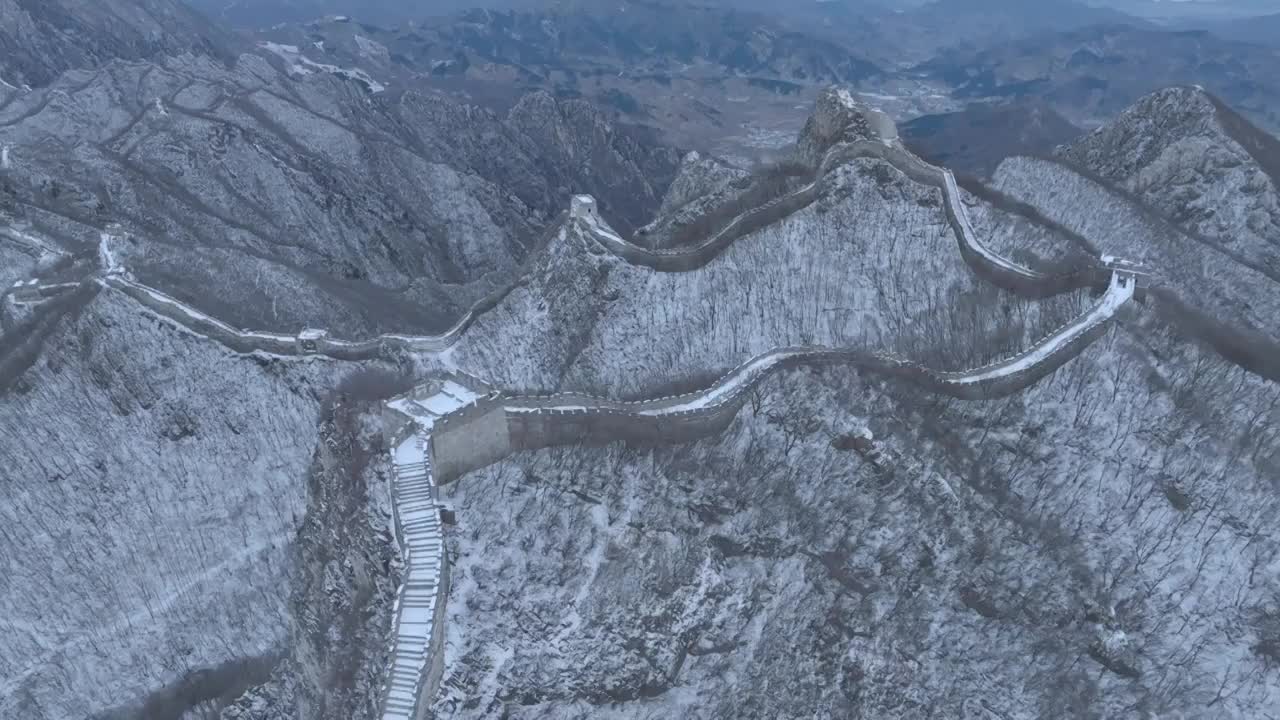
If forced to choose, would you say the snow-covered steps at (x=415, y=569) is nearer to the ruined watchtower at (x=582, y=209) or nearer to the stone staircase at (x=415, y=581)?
the stone staircase at (x=415, y=581)

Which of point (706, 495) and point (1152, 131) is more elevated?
point (1152, 131)

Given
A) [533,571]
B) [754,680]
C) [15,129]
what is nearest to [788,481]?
[754,680]

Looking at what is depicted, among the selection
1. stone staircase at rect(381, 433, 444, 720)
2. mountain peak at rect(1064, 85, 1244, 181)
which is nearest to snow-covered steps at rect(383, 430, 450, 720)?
stone staircase at rect(381, 433, 444, 720)

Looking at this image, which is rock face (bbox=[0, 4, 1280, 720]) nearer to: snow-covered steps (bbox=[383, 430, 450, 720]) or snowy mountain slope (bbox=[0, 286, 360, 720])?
snowy mountain slope (bbox=[0, 286, 360, 720])

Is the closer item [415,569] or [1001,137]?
[415,569]

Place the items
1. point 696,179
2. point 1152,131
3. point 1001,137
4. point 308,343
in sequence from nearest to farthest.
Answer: point 308,343 → point 1152,131 → point 696,179 → point 1001,137

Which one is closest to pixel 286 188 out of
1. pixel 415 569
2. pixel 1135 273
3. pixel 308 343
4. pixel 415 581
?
pixel 308 343

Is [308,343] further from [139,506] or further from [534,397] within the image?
[534,397]

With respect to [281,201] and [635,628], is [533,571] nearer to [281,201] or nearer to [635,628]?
[635,628]

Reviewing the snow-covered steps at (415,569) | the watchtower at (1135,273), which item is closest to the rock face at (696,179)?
the watchtower at (1135,273)
